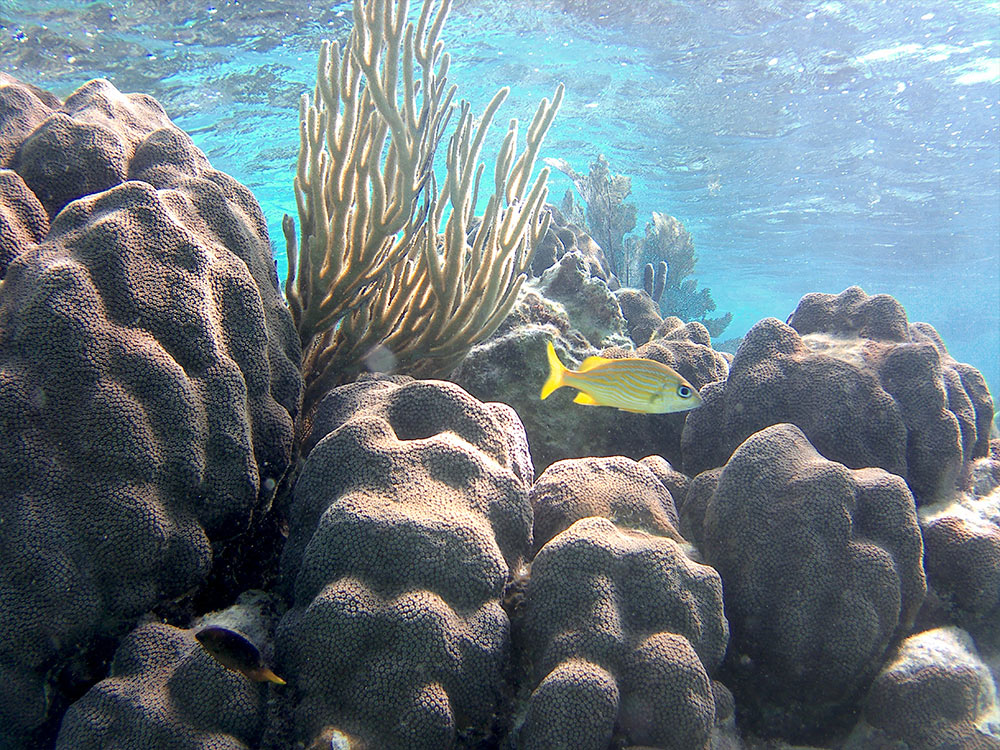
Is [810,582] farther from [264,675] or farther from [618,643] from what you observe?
[264,675]

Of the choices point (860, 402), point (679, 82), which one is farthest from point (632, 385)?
point (679, 82)

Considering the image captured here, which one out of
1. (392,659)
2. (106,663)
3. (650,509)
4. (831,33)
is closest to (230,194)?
(106,663)

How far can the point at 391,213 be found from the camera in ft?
8.91

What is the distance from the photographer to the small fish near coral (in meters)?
1.50

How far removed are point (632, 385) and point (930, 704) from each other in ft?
5.70

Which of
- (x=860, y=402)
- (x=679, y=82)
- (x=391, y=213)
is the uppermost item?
(x=679, y=82)

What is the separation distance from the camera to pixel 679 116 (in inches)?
653

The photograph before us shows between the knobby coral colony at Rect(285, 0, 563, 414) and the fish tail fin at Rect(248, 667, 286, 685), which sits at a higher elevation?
the knobby coral colony at Rect(285, 0, 563, 414)

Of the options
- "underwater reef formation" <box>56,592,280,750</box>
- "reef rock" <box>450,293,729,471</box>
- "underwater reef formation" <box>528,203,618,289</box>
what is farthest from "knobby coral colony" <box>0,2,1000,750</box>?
"underwater reef formation" <box>528,203,618,289</box>

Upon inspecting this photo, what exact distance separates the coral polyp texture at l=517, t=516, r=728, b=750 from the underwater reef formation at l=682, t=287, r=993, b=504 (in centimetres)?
132

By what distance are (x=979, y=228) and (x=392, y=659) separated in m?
33.5

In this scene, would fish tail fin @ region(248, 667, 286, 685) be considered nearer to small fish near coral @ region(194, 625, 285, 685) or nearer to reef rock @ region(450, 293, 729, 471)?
small fish near coral @ region(194, 625, 285, 685)

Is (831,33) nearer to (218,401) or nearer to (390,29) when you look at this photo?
(390,29)

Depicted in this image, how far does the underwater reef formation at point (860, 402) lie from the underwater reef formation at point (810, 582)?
54 cm
